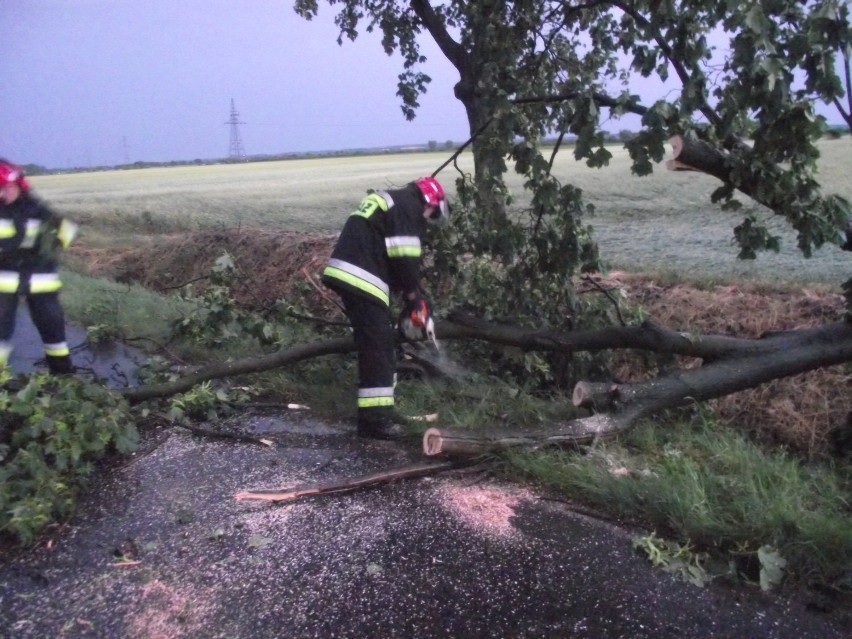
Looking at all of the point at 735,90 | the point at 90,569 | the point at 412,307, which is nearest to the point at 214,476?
the point at 90,569

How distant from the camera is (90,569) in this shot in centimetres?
316

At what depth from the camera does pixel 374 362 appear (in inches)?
178

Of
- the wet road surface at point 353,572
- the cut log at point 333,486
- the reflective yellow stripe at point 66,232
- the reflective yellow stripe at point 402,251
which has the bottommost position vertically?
the wet road surface at point 353,572

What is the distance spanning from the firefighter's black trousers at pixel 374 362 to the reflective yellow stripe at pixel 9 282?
7.42 feet

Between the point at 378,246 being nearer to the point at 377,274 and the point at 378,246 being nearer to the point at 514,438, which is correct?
the point at 377,274

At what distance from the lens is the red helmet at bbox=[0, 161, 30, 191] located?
4.86 metres

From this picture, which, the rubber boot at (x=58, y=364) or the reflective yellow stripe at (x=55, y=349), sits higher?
the reflective yellow stripe at (x=55, y=349)

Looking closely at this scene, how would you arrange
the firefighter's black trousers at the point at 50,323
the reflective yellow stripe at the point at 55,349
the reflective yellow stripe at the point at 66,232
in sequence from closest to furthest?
the reflective yellow stripe at the point at 66,232
the firefighter's black trousers at the point at 50,323
the reflective yellow stripe at the point at 55,349

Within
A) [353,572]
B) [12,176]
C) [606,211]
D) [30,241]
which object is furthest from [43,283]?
[606,211]

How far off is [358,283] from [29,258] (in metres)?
2.37

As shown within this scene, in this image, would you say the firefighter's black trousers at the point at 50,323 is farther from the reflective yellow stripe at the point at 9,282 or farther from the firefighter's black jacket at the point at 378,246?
the firefighter's black jacket at the point at 378,246

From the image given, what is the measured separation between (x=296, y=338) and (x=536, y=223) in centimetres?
238

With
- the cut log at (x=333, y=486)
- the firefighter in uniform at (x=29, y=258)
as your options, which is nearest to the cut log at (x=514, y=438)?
the cut log at (x=333, y=486)

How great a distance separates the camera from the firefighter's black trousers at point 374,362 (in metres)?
4.49
